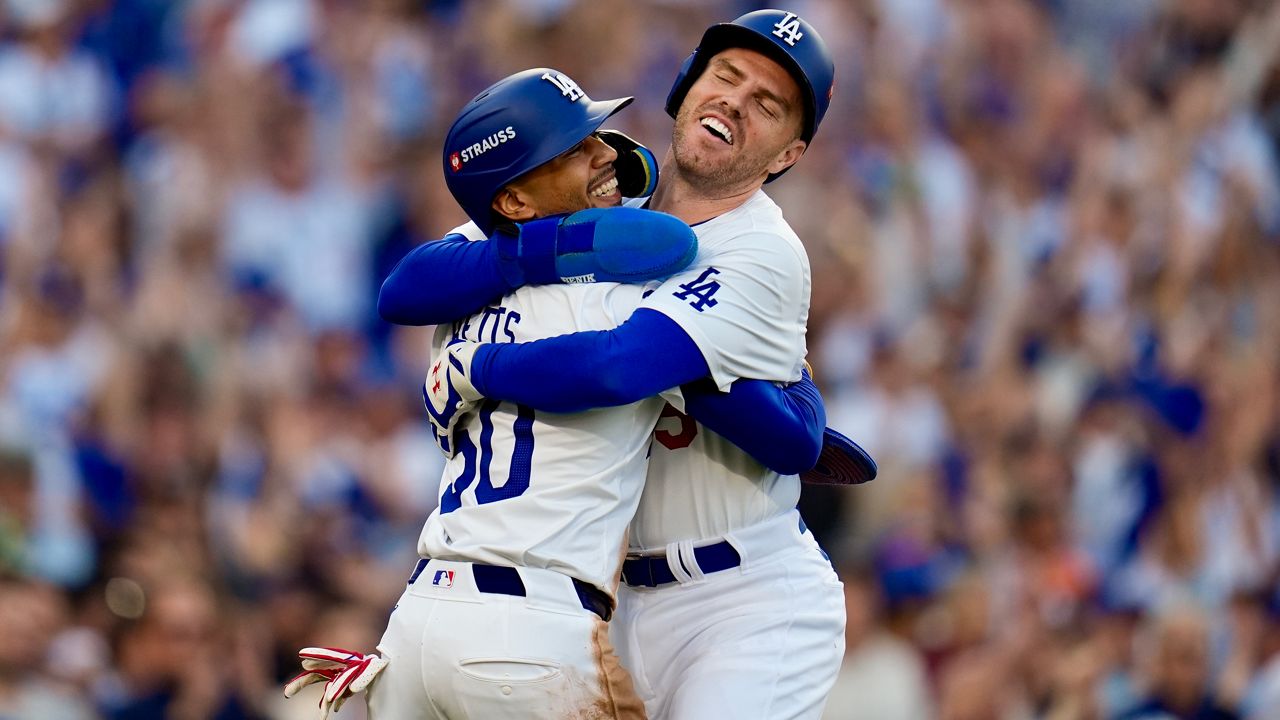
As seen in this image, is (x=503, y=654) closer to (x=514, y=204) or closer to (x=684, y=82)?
(x=514, y=204)

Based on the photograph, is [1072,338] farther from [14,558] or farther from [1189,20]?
[14,558]

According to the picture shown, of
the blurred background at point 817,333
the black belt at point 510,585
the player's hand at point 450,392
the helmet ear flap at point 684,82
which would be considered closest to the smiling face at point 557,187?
the player's hand at point 450,392

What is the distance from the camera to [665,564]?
376 centimetres

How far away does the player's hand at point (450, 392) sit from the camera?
3389 millimetres

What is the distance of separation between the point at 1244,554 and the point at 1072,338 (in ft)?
4.88

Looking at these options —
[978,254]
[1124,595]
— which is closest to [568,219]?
[1124,595]

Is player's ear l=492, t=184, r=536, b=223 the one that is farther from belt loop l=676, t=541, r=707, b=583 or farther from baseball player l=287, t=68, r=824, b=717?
belt loop l=676, t=541, r=707, b=583

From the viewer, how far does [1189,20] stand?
1063 cm

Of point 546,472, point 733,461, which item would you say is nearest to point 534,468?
point 546,472

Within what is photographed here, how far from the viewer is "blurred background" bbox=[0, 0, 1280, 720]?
21.9ft

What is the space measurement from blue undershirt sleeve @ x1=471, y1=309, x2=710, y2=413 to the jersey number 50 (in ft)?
0.29

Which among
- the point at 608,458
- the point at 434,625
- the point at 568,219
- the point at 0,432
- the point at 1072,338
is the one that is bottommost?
the point at 1072,338

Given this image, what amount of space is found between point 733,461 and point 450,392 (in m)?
0.71

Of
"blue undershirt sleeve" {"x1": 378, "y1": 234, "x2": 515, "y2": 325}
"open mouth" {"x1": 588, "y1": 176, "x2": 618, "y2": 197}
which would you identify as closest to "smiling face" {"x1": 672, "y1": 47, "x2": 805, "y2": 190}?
"open mouth" {"x1": 588, "y1": 176, "x2": 618, "y2": 197}
